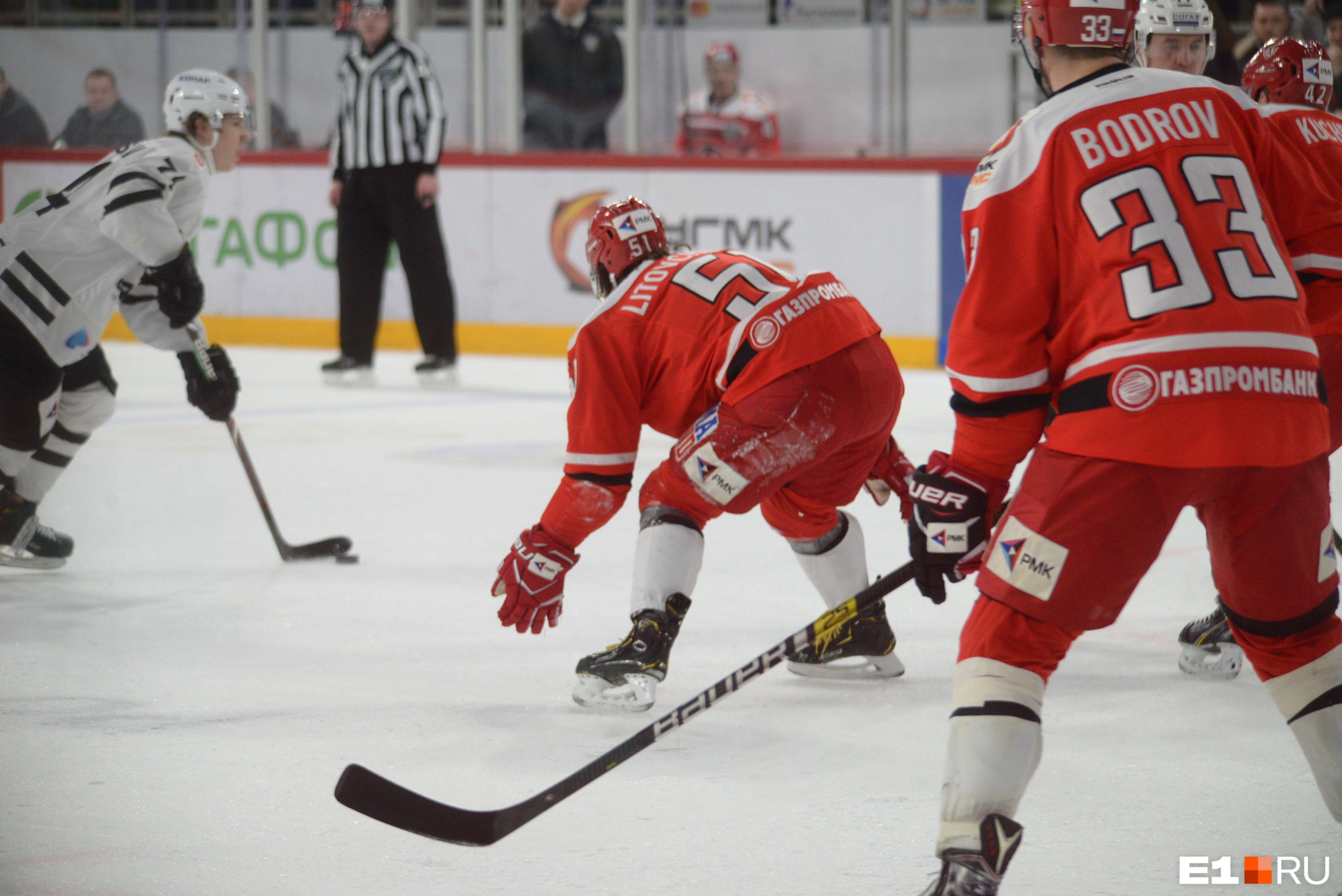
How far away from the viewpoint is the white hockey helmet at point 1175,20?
282 centimetres

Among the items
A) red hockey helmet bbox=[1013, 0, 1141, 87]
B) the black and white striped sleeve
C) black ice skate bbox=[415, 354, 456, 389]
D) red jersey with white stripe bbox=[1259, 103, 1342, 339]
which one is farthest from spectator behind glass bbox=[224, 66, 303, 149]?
red hockey helmet bbox=[1013, 0, 1141, 87]

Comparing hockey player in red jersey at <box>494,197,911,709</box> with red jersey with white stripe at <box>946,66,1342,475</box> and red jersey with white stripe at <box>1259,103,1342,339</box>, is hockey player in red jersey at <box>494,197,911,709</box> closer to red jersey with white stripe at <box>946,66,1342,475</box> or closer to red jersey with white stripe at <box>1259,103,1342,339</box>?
red jersey with white stripe at <box>1259,103,1342,339</box>

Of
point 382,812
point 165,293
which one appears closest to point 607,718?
point 382,812

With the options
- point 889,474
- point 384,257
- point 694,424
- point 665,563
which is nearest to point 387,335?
point 384,257

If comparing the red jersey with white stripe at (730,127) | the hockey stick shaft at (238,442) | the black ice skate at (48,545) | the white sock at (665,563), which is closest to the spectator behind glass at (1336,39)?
the red jersey with white stripe at (730,127)

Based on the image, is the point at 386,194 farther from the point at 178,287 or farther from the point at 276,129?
the point at 178,287

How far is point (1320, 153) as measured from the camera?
2.49 meters

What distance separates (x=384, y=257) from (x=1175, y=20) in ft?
16.8

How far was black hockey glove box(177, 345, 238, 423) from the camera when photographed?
149 inches

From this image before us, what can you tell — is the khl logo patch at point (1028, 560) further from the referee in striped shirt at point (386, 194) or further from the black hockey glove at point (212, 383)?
the referee in striped shirt at point (386, 194)

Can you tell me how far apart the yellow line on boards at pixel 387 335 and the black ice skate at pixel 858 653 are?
17.4 ft

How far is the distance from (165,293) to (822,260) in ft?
14.3

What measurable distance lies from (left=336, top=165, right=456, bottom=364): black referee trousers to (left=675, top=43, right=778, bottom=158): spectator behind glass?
142 cm

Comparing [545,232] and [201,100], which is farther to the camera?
[545,232]
